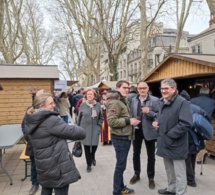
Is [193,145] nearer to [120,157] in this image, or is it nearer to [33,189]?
[120,157]

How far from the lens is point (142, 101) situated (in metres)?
3.79

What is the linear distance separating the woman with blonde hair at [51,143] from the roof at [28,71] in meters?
5.54

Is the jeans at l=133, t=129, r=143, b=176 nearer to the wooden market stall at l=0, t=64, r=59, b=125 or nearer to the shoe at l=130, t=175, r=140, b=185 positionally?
the shoe at l=130, t=175, r=140, b=185

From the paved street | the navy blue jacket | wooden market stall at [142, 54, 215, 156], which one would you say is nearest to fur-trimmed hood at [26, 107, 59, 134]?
the navy blue jacket

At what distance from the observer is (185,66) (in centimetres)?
593

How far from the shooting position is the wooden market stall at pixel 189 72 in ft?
16.6

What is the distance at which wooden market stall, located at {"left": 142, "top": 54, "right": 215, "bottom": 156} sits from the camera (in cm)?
507

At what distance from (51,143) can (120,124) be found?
1.14 metres

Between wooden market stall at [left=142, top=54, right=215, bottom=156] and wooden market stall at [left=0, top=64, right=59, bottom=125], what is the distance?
3.80 m

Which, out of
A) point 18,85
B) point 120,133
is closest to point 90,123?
point 120,133

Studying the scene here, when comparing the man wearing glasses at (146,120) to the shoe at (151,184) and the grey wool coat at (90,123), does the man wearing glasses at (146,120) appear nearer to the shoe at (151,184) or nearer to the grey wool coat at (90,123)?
the shoe at (151,184)

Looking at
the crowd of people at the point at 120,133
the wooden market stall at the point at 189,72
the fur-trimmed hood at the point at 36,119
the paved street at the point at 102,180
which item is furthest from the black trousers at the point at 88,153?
the wooden market stall at the point at 189,72

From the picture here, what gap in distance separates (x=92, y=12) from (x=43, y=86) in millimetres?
12964

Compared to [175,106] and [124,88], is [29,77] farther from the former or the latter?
[175,106]
